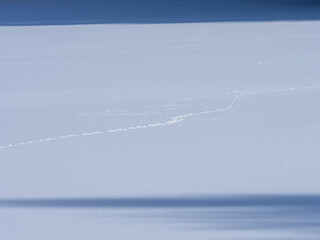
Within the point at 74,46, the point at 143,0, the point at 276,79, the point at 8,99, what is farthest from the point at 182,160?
the point at 143,0

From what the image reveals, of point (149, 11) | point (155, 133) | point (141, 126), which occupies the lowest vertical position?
point (155, 133)

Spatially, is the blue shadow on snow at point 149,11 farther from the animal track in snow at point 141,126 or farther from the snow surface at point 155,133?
the animal track in snow at point 141,126

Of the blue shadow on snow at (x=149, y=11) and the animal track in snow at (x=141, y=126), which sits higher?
the blue shadow on snow at (x=149, y=11)

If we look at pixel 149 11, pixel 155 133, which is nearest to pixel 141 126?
pixel 155 133

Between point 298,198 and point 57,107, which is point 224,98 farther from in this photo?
point 298,198

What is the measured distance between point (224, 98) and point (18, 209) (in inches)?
146

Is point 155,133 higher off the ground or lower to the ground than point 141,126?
lower

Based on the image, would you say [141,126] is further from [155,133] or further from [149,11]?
[149,11]

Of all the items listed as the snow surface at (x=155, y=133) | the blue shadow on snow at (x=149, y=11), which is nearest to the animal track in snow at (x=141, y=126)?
the snow surface at (x=155, y=133)

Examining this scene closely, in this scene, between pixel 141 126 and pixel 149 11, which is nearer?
pixel 141 126

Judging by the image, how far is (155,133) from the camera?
23.5 ft

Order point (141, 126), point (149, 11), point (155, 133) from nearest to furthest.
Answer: point (155, 133), point (141, 126), point (149, 11)

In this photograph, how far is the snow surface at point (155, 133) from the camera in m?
4.93

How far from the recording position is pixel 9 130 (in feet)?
24.3
